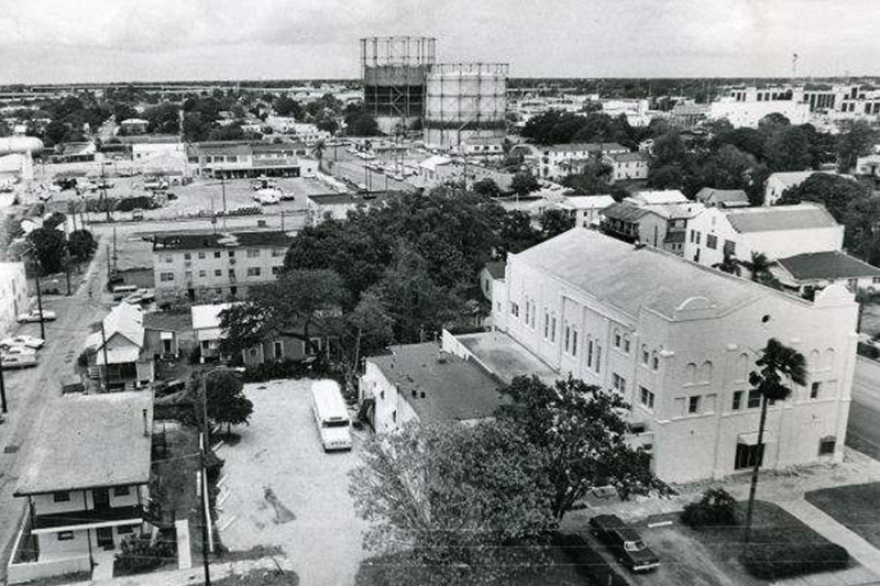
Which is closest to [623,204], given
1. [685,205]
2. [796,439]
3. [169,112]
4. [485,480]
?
[685,205]

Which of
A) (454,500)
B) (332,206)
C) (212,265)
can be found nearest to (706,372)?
(454,500)

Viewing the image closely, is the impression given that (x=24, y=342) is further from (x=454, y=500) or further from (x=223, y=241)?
(x=454, y=500)

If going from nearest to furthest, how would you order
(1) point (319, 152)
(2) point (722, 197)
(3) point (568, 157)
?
(2) point (722, 197) < (3) point (568, 157) < (1) point (319, 152)

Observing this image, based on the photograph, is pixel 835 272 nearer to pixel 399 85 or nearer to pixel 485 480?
pixel 485 480

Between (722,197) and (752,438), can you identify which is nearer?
(752,438)

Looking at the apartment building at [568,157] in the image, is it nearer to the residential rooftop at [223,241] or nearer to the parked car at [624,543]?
the residential rooftop at [223,241]
